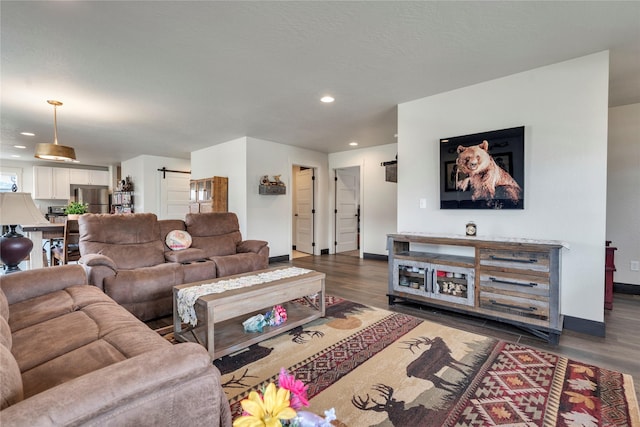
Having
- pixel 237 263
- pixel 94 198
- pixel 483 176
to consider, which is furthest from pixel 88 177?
pixel 483 176

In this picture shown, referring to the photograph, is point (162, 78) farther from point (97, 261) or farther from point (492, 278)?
point (492, 278)

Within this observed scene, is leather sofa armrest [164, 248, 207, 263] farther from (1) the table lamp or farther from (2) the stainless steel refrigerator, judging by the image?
(2) the stainless steel refrigerator

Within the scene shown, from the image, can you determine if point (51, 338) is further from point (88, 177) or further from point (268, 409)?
point (88, 177)

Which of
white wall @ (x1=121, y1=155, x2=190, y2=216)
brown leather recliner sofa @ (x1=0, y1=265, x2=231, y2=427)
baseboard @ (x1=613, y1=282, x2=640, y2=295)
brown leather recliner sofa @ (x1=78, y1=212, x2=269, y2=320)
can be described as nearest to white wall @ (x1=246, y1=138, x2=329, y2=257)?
brown leather recliner sofa @ (x1=78, y1=212, x2=269, y2=320)

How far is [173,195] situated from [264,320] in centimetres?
671

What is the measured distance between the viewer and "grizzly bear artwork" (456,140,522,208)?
294 cm

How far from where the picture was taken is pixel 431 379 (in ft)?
6.10

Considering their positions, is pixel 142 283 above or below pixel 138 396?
below

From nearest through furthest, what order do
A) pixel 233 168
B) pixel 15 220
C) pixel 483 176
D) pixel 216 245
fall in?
1. pixel 15 220
2. pixel 483 176
3. pixel 216 245
4. pixel 233 168

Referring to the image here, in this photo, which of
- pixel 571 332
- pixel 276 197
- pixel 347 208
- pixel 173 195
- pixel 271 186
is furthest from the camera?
pixel 173 195

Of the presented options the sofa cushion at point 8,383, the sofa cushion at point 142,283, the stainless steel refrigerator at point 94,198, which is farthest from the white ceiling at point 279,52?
the stainless steel refrigerator at point 94,198

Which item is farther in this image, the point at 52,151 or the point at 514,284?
the point at 52,151

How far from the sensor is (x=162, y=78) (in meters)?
3.06

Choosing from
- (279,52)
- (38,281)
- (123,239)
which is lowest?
(38,281)
